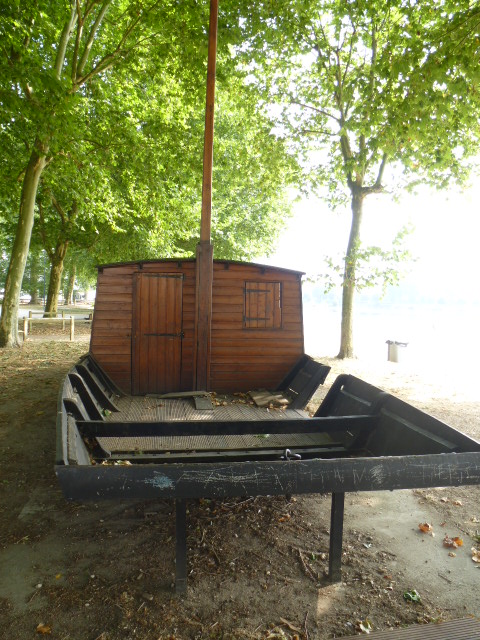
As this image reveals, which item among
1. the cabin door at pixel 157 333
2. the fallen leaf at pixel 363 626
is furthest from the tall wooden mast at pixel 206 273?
the fallen leaf at pixel 363 626

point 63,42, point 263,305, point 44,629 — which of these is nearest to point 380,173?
point 263,305

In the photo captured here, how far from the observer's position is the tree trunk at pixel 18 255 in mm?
13773

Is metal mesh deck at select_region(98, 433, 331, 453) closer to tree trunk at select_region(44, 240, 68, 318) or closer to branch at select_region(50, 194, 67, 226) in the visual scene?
branch at select_region(50, 194, 67, 226)

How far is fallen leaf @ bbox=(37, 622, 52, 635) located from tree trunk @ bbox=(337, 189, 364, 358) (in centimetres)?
1335

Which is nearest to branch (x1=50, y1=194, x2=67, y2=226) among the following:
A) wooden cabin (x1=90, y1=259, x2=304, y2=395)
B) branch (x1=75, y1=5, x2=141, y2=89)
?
branch (x1=75, y1=5, x2=141, y2=89)

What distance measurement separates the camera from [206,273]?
25.3 ft

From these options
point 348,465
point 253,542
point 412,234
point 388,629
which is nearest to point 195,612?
point 253,542

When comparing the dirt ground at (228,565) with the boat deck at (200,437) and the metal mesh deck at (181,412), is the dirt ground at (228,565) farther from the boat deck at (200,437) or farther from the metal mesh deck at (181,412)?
the metal mesh deck at (181,412)

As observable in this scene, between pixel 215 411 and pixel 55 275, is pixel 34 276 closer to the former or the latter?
pixel 55 275

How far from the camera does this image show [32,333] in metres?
19.2

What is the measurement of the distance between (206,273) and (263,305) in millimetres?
1316

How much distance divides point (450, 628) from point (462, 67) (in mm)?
7674

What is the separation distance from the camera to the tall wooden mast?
7695 millimetres

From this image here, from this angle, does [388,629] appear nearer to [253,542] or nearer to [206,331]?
[253,542]
